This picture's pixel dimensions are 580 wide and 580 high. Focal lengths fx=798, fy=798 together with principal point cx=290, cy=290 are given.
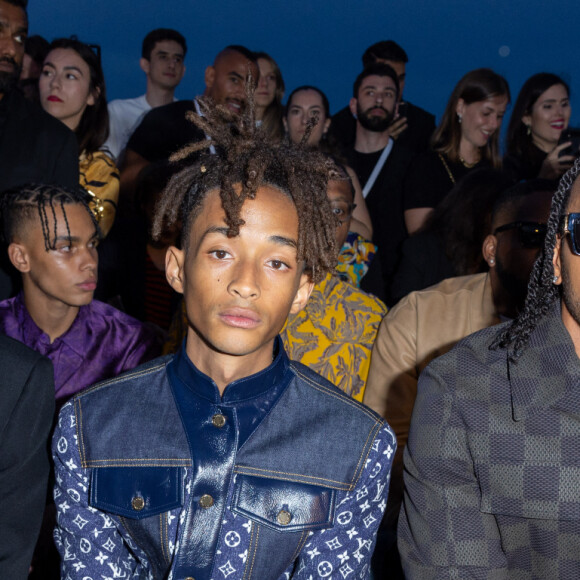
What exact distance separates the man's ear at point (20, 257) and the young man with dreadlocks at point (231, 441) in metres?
1.42

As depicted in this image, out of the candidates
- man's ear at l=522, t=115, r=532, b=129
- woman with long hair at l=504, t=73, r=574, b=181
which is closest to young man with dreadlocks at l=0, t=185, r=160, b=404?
woman with long hair at l=504, t=73, r=574, b=181

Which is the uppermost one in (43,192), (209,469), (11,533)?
(43,192)

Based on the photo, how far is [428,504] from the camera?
186cm

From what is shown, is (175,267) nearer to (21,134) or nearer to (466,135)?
(21,134)

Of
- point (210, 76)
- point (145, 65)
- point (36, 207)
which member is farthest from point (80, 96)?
point (145, 65)

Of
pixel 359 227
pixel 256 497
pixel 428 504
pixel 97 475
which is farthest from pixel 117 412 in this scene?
pixel 359 227

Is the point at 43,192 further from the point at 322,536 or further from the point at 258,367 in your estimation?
the point at 322,536

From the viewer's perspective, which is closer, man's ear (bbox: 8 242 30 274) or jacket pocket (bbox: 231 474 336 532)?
jacket pocket (bbox: 231 474 336 532)

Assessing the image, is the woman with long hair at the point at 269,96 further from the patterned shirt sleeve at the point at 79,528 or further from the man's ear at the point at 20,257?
the patterned shirt sleeve at the point at 79,528

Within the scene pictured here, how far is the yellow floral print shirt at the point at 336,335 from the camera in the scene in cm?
291

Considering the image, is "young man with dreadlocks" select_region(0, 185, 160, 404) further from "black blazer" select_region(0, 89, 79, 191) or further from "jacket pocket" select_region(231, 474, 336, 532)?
"jacket pocket" select_region(231, 474, 336, 532)

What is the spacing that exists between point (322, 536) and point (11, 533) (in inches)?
30.1

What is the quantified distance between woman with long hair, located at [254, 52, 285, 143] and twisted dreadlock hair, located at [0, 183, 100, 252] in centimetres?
202

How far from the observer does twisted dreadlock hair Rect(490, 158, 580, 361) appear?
1.81 meters
